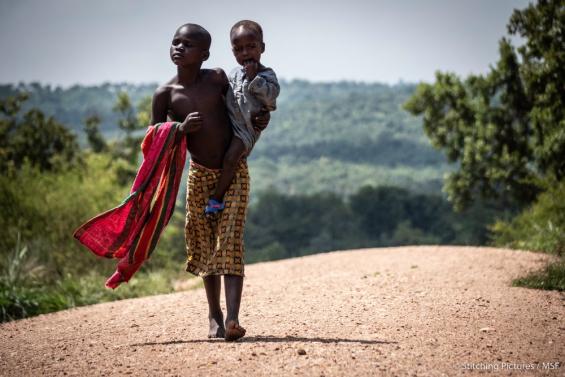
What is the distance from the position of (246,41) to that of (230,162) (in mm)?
777

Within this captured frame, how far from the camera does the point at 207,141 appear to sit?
15.6 ft

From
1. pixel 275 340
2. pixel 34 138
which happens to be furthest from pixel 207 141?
pixel 34 138

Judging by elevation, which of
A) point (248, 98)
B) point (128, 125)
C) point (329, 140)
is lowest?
point (248, 98)

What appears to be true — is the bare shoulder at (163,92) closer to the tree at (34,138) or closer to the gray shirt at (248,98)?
the gray shirt at (248,98)

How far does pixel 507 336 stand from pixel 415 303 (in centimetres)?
122

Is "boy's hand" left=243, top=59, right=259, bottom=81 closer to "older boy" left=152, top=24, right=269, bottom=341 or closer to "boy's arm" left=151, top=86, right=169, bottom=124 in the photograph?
"older boy" left=152, top=24, right=269, bottom=341

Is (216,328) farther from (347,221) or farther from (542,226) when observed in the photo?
(347,221)

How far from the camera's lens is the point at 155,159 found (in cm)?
481

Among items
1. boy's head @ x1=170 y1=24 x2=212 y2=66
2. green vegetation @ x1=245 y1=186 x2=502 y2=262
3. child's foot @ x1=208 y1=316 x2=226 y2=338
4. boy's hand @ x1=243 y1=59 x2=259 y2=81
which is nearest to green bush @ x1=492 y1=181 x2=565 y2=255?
child's foot @ x1=208 y1=316 x2=226 y2=338

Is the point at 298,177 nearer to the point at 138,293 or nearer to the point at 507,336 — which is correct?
the point at 138,293

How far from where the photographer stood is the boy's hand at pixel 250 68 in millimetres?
4633

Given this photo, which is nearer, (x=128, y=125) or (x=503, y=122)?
(x=503, y=122)

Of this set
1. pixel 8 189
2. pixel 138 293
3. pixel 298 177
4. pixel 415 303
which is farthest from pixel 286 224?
pixel 415 303

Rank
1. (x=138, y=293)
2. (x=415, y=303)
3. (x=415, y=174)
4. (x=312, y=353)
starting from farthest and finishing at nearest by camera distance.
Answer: (x=415, y=174) < (x=138, y=293) < (x=415, y=303) < (x=312, y=353)
